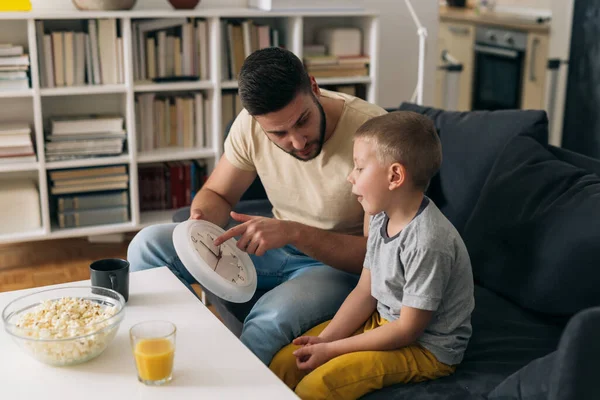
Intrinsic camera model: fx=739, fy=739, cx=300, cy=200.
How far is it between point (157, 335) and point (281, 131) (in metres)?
0.72

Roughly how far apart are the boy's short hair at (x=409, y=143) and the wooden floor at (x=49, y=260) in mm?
1617

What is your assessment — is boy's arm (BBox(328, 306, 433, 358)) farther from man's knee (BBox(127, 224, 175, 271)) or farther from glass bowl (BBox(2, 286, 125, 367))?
man's knee (BBox(127, 224, 175, 271))

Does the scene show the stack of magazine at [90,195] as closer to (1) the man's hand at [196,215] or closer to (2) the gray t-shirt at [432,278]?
(1) the man's hand at [196,215]

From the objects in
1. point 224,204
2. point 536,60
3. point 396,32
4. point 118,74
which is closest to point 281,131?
point 224,204

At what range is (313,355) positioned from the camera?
62.8 inches

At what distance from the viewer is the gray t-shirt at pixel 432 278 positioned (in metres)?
1.53

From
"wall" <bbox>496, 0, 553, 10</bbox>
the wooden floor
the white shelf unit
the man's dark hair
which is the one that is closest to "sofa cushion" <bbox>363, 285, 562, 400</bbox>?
the man's dark hair

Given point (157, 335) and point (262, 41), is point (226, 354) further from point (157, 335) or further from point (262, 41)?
point (262, 41)

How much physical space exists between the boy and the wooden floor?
1.52 meters

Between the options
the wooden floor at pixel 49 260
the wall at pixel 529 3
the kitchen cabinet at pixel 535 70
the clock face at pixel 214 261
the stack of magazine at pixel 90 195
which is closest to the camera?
the clock face at pixel 214 261

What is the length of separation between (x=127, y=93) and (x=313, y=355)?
2.07 meters

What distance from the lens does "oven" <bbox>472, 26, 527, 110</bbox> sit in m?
5.00

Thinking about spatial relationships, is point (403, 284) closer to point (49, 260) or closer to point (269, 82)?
point (269, 82)

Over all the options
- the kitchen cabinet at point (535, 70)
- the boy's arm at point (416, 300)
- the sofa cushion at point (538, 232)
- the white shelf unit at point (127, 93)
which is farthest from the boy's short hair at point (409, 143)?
the kitchen cabinet at point (535, 70)
